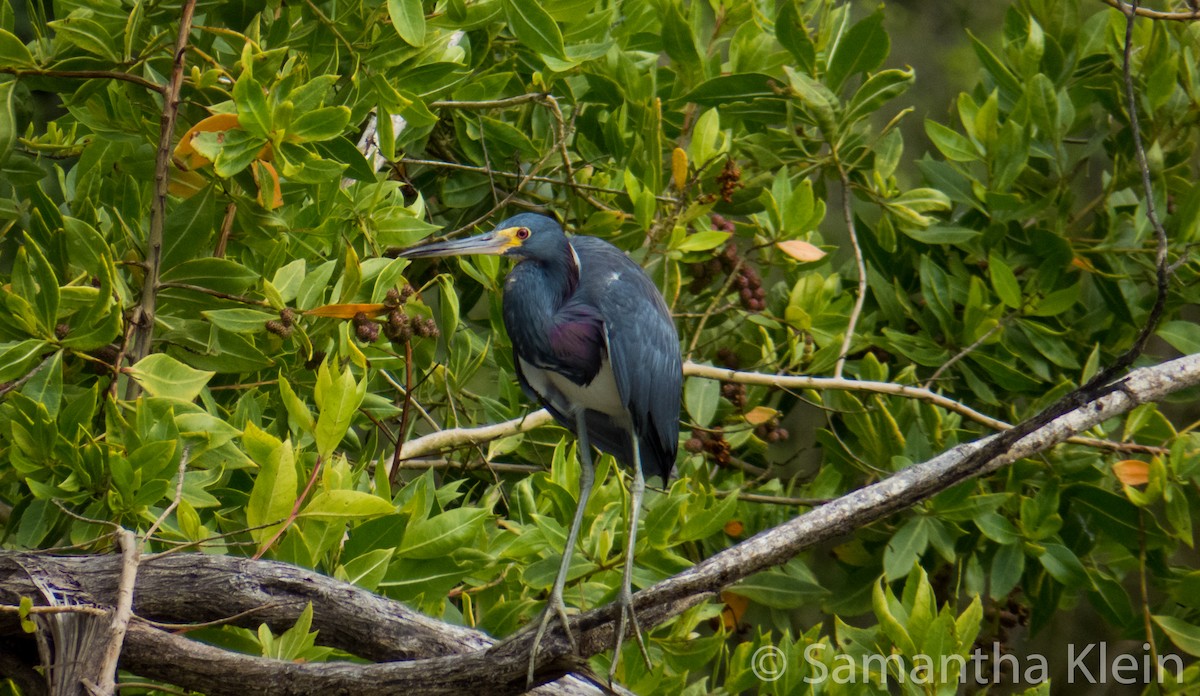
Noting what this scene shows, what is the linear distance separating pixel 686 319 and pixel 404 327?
120 centimetres

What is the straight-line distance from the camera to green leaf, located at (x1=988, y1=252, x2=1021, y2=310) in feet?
9.86

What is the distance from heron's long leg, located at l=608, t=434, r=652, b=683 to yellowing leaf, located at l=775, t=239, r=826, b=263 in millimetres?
699

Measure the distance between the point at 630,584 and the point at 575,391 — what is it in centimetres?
51

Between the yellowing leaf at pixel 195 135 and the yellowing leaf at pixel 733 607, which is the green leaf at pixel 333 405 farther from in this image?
the yellowing leaf at pixel 733 607

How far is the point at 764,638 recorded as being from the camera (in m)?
2.46

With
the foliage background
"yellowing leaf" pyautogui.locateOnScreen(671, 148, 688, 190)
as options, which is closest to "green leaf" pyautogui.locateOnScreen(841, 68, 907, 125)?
the foliage background

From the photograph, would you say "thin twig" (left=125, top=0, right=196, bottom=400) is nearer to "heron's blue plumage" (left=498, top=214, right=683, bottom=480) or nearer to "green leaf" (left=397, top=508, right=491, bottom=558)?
"green leaf" (left=397, top=508, right=491, bottom=558)

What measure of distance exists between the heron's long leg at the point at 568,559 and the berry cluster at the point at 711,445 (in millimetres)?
400

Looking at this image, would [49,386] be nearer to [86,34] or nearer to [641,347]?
[86,34]

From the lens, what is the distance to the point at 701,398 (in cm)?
300

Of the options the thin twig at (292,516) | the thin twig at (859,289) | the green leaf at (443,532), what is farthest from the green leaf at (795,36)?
the thin twig at (292,516)

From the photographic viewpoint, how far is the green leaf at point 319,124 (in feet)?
6.64

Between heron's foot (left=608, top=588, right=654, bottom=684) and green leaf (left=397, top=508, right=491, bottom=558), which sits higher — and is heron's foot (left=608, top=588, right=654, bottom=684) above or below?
below

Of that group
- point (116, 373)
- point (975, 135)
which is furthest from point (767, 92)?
point (116, 373)
